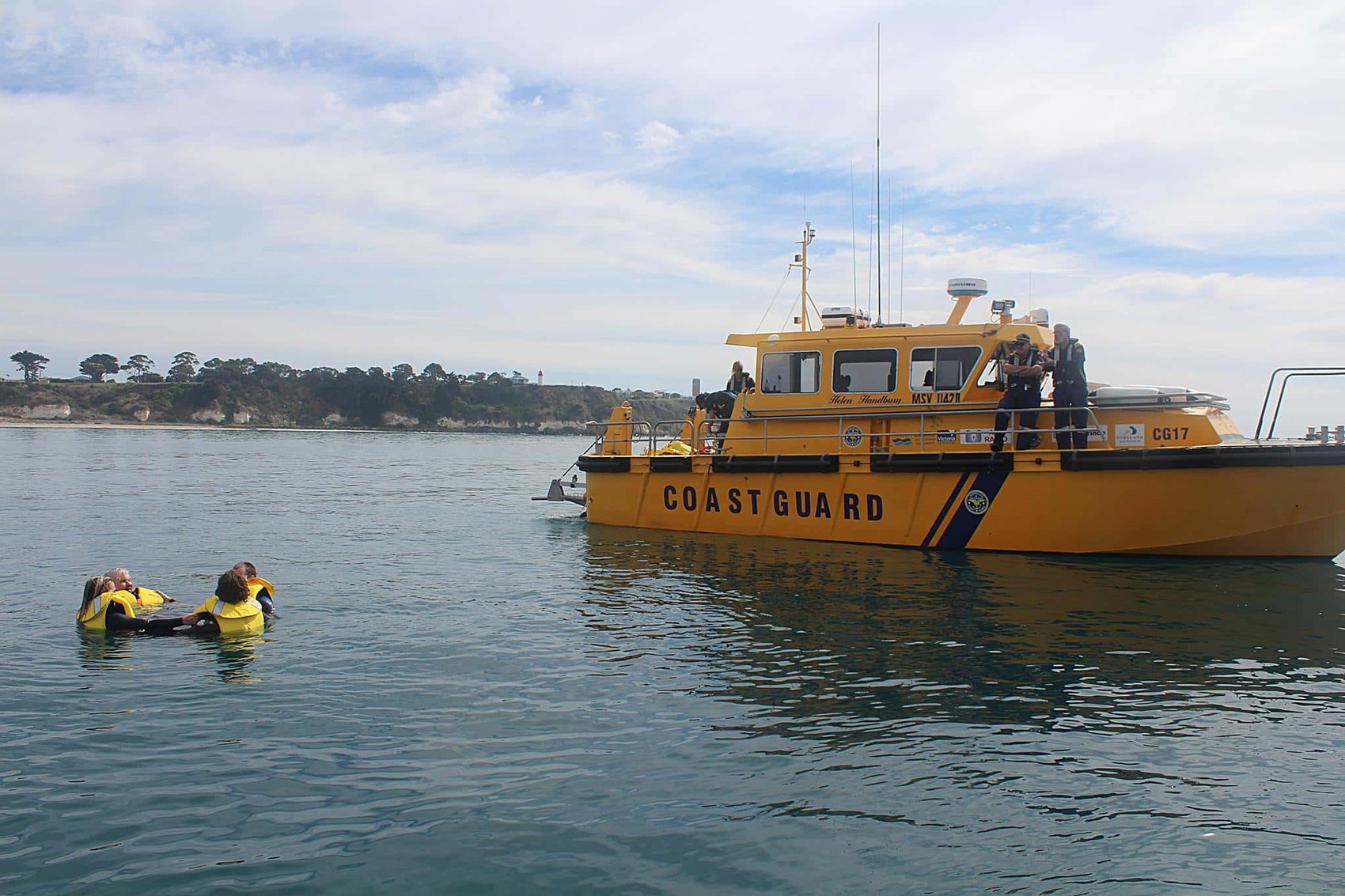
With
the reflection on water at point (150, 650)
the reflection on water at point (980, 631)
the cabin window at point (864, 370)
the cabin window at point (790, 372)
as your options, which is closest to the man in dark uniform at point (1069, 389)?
the reflection on water at point (980, 631)

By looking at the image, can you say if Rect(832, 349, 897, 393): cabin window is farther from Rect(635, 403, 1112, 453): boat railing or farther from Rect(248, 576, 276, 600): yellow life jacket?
Rect(248, 576, 276, 600): yellow life jacket

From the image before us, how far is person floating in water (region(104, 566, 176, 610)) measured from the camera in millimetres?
10320

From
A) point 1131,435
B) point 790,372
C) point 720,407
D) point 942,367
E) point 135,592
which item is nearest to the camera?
point 135,592

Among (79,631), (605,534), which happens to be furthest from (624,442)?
(79,631)

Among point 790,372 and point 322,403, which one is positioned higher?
point 322,403

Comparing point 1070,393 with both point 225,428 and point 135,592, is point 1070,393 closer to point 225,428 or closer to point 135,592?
point 135,592

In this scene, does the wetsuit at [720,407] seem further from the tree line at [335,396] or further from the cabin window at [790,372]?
the tree line at [335,396]

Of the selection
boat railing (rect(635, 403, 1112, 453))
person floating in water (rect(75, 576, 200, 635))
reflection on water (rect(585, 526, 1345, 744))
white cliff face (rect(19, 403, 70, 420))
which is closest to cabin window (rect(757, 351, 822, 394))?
boat railing (rect(635, 403, 1112, 453))

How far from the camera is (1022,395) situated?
14398mm

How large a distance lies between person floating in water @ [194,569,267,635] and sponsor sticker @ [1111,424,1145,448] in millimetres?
11637

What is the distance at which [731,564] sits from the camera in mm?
14344

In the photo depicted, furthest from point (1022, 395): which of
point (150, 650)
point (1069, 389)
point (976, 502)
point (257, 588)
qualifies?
point (150, 650)

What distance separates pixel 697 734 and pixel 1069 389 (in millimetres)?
9461

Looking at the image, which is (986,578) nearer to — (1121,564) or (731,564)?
(1121,564)
